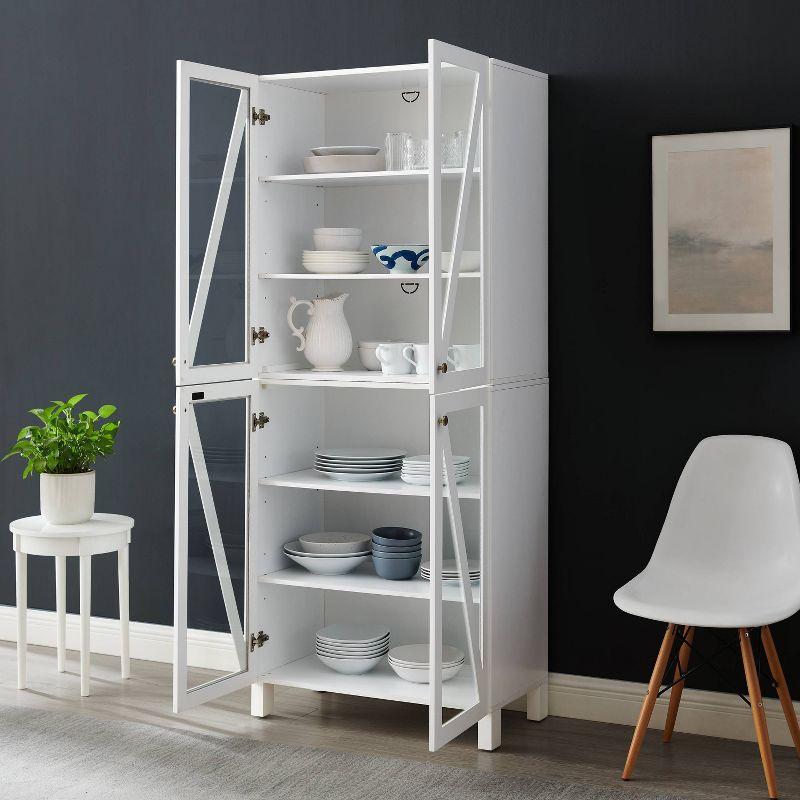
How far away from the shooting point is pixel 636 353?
381 centimetres

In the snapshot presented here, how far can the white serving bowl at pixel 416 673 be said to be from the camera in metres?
3.68

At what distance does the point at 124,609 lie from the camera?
4332 millimetres

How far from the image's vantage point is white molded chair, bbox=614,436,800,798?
10.9 ft

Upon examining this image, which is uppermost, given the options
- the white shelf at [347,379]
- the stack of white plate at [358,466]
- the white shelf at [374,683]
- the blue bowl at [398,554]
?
the white shelf at [347,379]

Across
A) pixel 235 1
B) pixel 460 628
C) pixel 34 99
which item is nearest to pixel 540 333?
pixel 460 628

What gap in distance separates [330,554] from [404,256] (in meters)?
0.96

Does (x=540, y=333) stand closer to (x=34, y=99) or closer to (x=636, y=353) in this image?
(x=636, y=353)

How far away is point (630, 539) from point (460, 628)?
641mm

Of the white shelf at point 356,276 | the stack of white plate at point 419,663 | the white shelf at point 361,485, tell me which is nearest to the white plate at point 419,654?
the stack of white plate at point 419,663

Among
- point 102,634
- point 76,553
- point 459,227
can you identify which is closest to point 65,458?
point 76,553

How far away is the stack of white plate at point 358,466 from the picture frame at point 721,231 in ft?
2.99

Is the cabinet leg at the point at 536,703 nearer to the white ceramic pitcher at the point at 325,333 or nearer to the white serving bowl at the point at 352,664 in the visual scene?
the white serving bowl at the point at 352,664

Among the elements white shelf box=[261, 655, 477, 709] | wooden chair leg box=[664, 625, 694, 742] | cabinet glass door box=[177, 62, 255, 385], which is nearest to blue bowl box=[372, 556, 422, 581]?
white shelf box=[261, 655, 477, 709]

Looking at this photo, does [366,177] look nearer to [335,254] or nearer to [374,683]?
[335,254]
